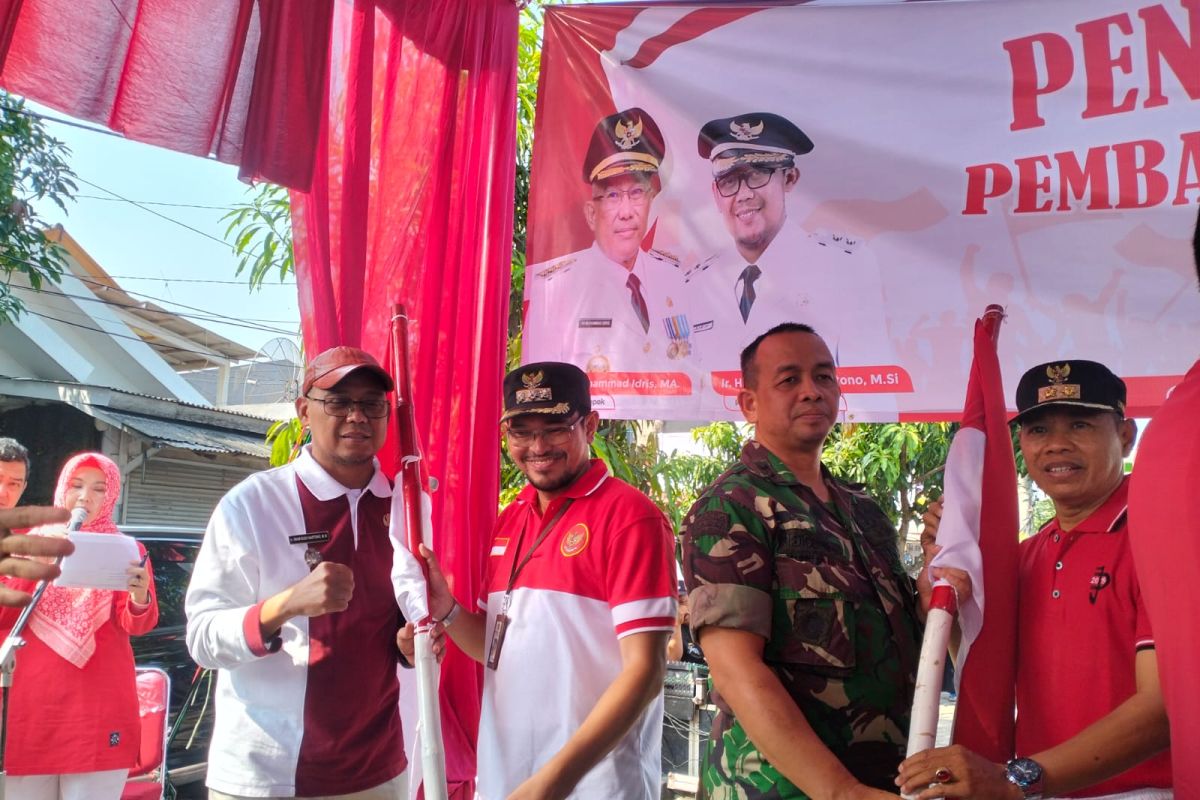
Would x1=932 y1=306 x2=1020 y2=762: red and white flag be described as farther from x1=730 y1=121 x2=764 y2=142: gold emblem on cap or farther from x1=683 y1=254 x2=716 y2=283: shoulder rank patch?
x1=730 y1=121 x2=764 y2=142: gold emblem on cap

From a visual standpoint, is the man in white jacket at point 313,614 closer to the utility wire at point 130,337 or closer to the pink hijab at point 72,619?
the pink hijab at point 72,619


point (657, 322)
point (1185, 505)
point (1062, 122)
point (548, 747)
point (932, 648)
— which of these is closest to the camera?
point (1185, 505)

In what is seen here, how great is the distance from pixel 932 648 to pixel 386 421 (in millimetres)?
1366

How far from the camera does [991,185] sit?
266 centimetres

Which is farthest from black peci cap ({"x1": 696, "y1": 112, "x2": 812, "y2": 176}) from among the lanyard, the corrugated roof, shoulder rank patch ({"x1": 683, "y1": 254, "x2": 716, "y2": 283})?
the corrugated roof

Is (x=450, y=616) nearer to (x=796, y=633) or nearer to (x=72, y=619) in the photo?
(x=796, y=633)

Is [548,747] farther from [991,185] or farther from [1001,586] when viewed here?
[991,185]

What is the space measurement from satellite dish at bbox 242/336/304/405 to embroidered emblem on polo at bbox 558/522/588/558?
234 cm

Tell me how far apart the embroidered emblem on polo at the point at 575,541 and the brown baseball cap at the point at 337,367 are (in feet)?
1.89

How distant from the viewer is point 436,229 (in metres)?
2.68

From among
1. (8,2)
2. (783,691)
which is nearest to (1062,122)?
(783,691)

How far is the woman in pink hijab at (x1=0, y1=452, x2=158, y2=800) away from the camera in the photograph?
323 cm

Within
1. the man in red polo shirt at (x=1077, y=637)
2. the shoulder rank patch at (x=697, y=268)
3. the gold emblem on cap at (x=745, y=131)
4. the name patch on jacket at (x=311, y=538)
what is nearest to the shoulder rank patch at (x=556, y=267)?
the shoulder rank patch at (x=697, y=268)

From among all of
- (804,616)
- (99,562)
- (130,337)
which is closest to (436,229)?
(99,562)
